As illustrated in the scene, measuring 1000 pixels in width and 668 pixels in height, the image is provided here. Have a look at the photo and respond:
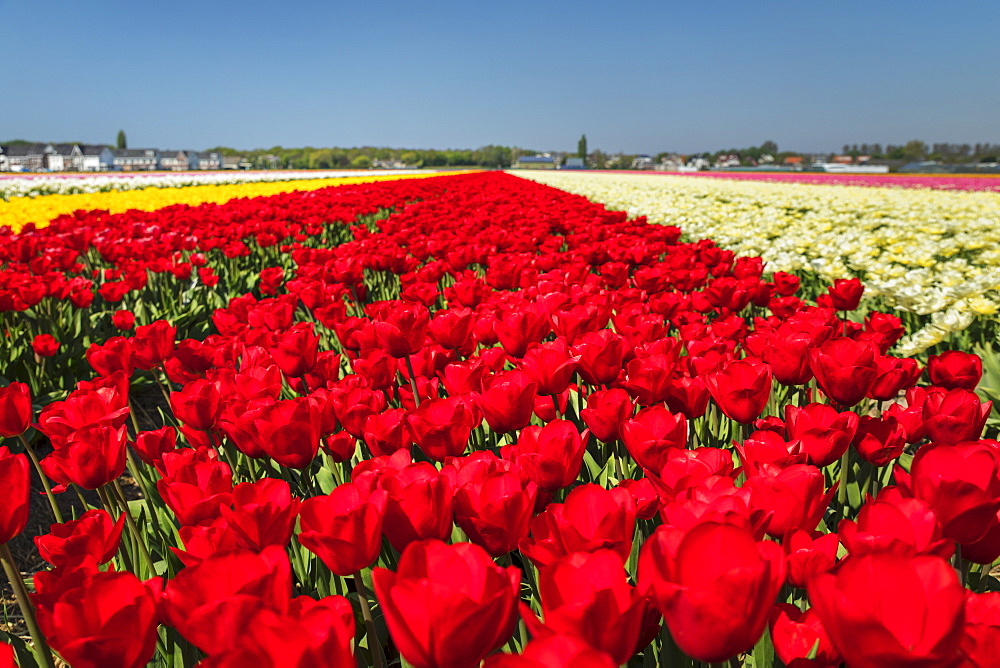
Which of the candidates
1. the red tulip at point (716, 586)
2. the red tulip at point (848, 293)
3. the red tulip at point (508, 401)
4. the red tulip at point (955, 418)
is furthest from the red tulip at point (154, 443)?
the red tulip at point (848, 293)

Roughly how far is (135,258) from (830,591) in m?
6.55

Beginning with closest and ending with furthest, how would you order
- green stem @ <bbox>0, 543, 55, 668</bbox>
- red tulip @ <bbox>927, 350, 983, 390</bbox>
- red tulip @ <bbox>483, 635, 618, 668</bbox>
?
red tulip @ <bbox>483, 635, 618, 668</bbox>, green stem @ <bbox>0, 543, 55, 668</bbox>, red tulip @ <bbox>927, 350, 983, 390</bbox>

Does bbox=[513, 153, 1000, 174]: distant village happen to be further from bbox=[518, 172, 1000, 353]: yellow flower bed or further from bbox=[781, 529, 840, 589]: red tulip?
bbox=[781, 529, 840, 589]: red tulip

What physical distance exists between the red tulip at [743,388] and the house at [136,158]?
369ft

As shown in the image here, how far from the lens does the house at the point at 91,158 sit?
98.9m

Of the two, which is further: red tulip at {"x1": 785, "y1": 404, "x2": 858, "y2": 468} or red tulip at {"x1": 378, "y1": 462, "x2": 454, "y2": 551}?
red tulip at {"x1": 785, "y1": 404, "x2": 858, "y2": 468}

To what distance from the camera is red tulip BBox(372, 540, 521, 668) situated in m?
0.73

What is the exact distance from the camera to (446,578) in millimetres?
815

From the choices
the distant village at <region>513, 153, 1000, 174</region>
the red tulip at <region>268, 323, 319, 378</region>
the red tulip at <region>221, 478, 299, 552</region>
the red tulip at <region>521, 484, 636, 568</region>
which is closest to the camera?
the red tulip at <region>521, 484, 636, 568</region>

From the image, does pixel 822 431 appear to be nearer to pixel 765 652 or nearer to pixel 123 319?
pixel 765 652

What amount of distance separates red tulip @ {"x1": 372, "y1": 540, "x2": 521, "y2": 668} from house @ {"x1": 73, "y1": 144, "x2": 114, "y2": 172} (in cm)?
11655

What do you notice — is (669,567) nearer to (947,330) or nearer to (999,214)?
(947,330)

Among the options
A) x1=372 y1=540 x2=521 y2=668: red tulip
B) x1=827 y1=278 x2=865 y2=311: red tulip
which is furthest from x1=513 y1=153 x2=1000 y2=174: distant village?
Result: x1=372 y1=540 x2=521 y2=668: red tulip

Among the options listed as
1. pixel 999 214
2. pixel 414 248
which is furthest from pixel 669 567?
pixel 999 214
